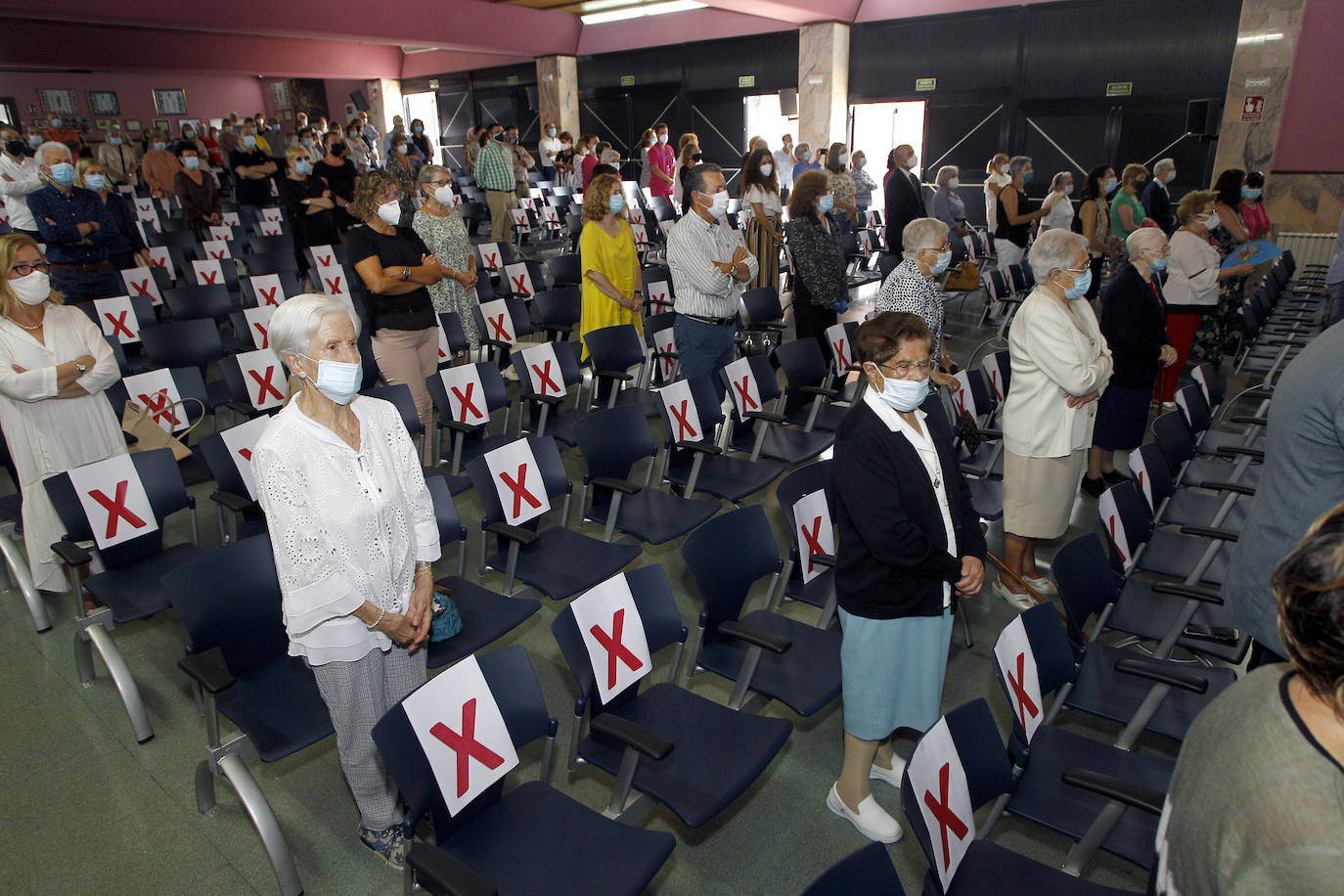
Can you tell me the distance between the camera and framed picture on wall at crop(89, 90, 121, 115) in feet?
64.2

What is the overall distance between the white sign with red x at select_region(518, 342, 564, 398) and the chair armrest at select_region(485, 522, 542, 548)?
166 cm

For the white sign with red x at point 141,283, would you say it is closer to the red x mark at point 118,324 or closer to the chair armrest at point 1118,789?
the red x mark at point 118,324

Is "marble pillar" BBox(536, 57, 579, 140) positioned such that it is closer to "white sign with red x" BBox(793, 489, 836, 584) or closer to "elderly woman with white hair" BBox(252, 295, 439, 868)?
"white sign with red x" BBox(793, 489, 836, 584)

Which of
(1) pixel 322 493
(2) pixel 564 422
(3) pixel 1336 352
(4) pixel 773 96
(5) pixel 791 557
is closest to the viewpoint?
(3) pixel 1336 352

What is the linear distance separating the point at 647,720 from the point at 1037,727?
1166mm

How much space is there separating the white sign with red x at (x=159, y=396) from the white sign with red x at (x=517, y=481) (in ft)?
6.54

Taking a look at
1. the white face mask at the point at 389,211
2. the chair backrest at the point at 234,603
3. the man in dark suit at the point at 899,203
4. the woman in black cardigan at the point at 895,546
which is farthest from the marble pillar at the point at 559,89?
the woman in black cardigan at the point at 895,546

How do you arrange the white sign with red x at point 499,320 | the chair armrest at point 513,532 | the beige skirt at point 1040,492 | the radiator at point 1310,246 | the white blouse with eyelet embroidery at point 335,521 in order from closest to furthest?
the white blouse with eyelet embroidery at point 335,521 → the chair armrest at point 513,532 → the beige skirt at point 1040,492 → the white sign with red x at point 499,320 → the radiator at point 1310,246

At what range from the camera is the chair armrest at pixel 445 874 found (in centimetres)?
169

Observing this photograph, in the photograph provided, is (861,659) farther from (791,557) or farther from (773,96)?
(773,96)

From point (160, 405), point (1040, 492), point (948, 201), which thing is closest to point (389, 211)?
point (160, 405)

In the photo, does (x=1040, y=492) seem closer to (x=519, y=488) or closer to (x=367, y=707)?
(x=519, y=488)

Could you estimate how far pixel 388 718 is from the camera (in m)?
1.93

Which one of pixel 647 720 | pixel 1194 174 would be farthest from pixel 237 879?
pixel 1194 174
